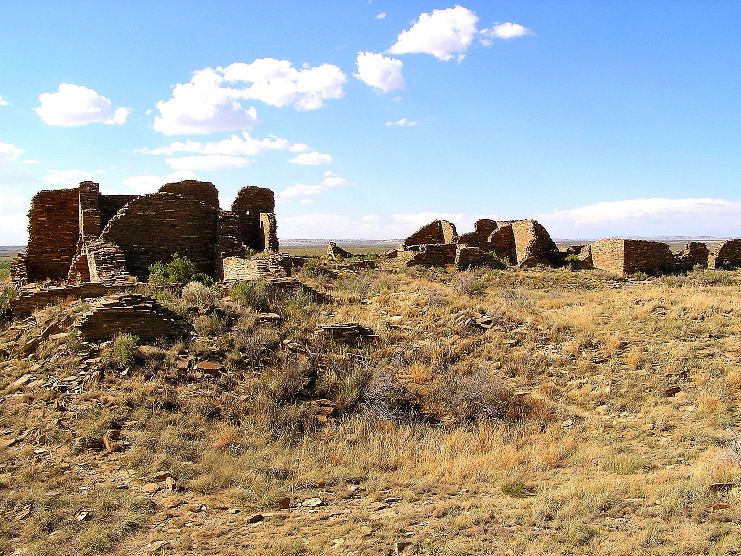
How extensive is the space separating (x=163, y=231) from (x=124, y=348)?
808cm

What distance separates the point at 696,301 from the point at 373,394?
31.5ft

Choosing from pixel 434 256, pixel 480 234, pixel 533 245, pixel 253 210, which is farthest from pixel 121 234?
pixel 480 234

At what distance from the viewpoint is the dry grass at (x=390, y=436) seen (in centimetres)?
491

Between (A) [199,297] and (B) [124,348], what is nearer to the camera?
(B) [124,348]

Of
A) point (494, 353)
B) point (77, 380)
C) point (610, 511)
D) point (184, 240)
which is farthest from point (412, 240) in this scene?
point (610, 511)

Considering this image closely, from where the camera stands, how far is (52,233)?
718 inches

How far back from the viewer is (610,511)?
502 centimetres

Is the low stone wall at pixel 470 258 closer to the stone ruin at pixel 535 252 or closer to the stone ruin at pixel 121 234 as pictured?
the stone ruin at pixel 535 252

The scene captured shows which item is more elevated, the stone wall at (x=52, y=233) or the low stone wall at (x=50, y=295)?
the stone wall at (x=52, y=233)

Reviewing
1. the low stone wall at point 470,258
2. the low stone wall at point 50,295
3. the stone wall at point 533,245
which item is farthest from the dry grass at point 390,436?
the stone wall at point 533,245

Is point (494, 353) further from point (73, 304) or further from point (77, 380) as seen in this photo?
point (73, 304)

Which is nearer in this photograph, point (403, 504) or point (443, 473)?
point (403, 504)

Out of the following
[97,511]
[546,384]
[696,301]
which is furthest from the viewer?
[696,301]

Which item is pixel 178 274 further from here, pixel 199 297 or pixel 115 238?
pixel 199 297
